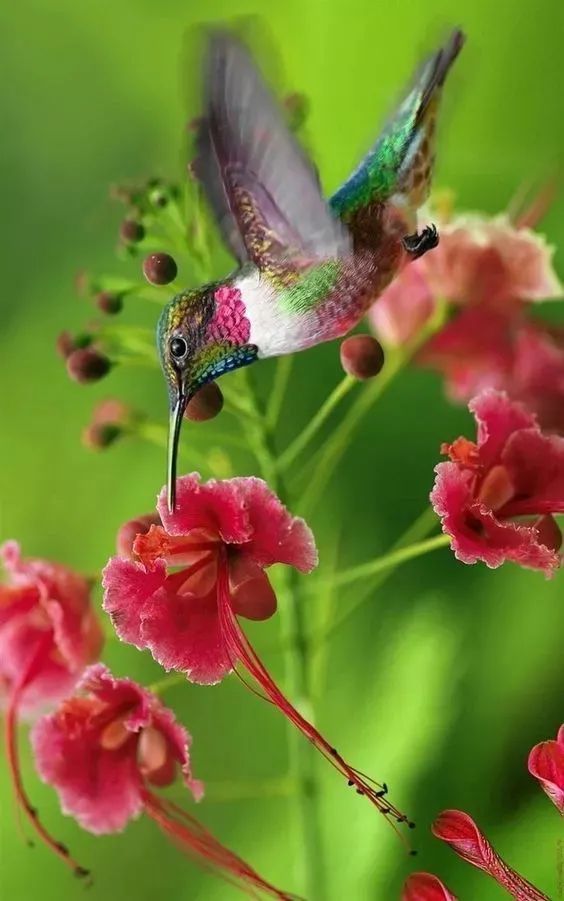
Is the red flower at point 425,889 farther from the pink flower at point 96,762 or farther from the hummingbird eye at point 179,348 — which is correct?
the hummingbird eye at point 179,348

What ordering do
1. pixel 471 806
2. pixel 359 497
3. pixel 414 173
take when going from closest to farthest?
1. pixel 414 173
2. pixel 471 806
3. pixel 359 497

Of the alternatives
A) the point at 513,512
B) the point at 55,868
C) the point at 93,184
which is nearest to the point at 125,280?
the point at 93,184

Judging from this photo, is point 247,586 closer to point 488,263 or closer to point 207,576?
point 207,576

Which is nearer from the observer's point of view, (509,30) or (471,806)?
(471,806)

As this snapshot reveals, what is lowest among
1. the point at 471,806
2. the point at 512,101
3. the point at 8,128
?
the point at 471,806

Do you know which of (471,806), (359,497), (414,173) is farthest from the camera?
(359,497)

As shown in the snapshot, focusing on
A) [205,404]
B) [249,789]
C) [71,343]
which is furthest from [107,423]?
[249,789]

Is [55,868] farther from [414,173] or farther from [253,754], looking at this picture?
[414,173]
